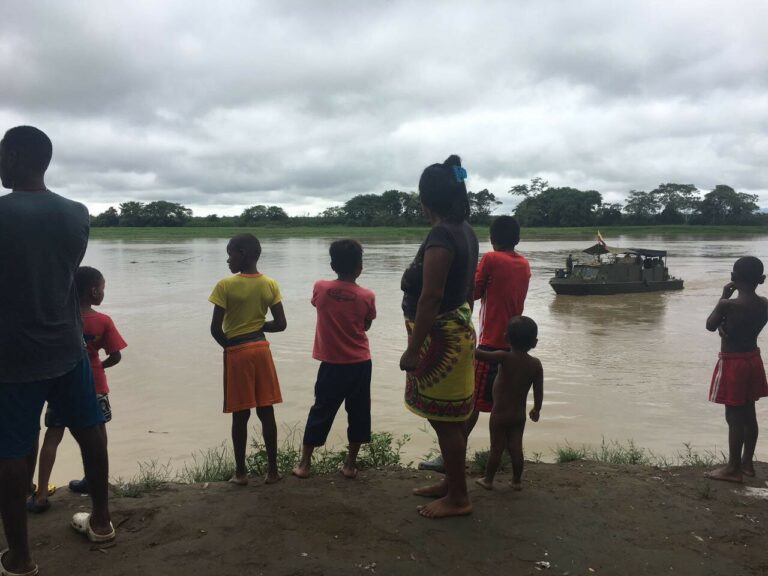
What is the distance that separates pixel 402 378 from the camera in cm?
891

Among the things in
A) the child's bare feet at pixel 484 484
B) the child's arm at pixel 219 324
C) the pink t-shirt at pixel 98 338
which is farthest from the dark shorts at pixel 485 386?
the pink t-shirt at pixel 98 338

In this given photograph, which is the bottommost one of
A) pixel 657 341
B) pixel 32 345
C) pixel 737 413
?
pixel 657 341

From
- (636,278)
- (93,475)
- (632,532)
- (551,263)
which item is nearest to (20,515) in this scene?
(93,475)

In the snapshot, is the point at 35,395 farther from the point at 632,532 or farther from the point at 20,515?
the point at 632,532

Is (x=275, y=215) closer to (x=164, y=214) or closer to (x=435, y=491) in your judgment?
(x=164, y=214)

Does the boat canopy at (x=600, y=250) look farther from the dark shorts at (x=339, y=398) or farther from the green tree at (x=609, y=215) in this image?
the green tree at (x=609, y=215)

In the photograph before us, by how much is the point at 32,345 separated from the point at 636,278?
23023 mm

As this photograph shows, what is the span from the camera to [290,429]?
655 centimetres

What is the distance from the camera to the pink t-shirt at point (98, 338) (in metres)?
3.59

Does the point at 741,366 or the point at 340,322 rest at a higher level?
the point at 340,322

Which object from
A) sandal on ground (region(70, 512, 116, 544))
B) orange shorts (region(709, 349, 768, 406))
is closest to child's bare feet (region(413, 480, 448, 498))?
sandal on ground (region(70, 512, 116, 544))

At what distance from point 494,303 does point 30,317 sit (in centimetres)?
282

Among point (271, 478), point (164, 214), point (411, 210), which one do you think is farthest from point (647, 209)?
point (271, 478)

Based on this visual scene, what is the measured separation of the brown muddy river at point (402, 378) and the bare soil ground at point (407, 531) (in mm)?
2154
